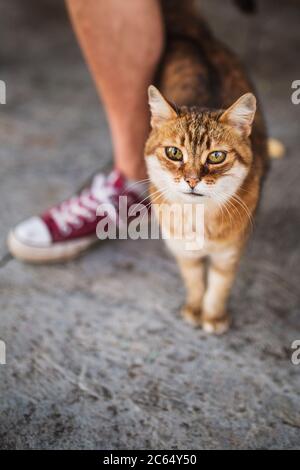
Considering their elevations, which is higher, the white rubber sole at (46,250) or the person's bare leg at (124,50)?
the person's bare leg at (124,50)

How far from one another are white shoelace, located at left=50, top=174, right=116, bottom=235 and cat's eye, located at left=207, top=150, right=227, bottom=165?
0.62m

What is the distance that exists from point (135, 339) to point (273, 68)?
1877mm

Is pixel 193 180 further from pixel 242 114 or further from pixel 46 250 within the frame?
pixel 46 250

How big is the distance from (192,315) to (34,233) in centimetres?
58

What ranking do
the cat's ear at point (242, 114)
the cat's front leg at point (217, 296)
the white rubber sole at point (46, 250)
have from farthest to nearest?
the white rubber sole at point (46, 250), the cat's front leg at point (217, 296), the cat's ear at point (242, 114)

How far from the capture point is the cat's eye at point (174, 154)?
120 centimetres

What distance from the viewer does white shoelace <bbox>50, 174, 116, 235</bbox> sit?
170 centimetres

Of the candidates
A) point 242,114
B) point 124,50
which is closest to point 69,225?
→ point 124,50

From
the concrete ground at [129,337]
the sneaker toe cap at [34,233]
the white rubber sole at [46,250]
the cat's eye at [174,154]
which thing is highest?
the cat's eye at [174,154]

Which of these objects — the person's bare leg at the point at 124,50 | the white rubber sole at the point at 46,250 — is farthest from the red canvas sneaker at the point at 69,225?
the person's bare leg at the point at 124,50

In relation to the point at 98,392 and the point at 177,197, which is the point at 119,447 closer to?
the point at 98,392

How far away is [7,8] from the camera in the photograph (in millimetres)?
3180

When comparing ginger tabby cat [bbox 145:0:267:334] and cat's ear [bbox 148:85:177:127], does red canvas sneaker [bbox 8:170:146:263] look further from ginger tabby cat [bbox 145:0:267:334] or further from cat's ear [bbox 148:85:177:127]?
cat's ear [bbox 148:85:177:127]

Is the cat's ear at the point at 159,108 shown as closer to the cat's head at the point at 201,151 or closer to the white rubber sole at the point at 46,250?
the cat's head at the point at 201,151
